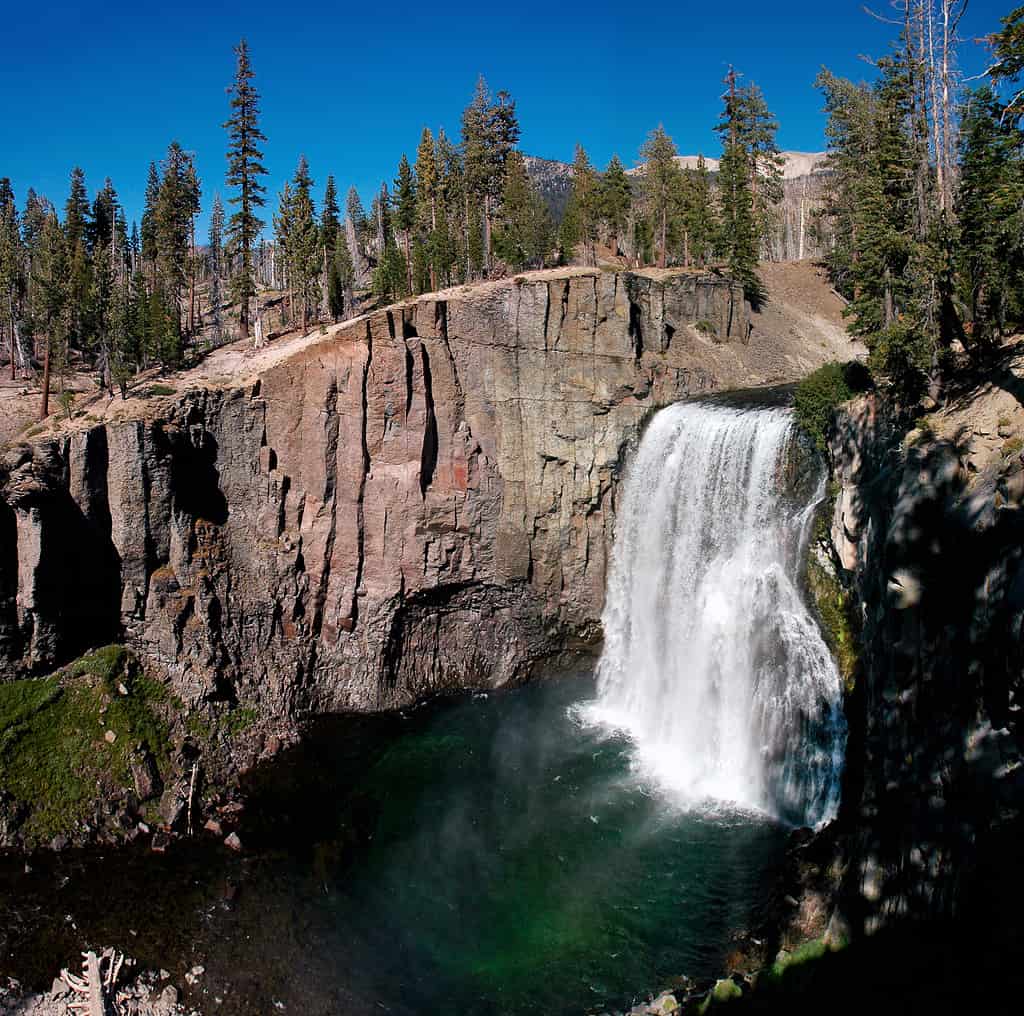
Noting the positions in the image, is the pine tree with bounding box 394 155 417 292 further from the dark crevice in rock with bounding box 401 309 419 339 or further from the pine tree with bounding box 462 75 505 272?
the dark crevice in rock with bounding box 401 309 419 339

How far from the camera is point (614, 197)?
5450 centimetres

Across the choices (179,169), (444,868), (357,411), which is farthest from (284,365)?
(179,169)

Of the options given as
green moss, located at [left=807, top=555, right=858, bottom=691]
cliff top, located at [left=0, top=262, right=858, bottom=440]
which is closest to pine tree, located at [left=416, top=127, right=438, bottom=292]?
cliff top, located at [left=0, top=262, right=858, bottom=440]

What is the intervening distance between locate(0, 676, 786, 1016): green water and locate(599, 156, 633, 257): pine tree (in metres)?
41.0

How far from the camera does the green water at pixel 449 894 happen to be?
17984 mm

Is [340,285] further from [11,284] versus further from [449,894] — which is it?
[449,894]

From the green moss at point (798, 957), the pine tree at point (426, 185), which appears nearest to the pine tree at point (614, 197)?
the pine tree at point (426, 185)

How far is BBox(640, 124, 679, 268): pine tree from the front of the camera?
55375 mm

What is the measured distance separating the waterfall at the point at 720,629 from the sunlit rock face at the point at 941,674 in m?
4.01

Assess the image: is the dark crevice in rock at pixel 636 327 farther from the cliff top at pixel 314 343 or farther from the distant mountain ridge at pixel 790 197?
the distant mountain ridge at pixel 790 197

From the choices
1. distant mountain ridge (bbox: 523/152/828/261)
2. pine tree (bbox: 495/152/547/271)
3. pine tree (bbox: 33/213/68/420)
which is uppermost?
distant mountain ridge (bbox: 523/152/828/261)

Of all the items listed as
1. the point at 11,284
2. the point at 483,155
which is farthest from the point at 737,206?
the point at 11,284

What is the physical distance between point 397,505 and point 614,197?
3460 cm

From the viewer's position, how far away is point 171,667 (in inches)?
1128
